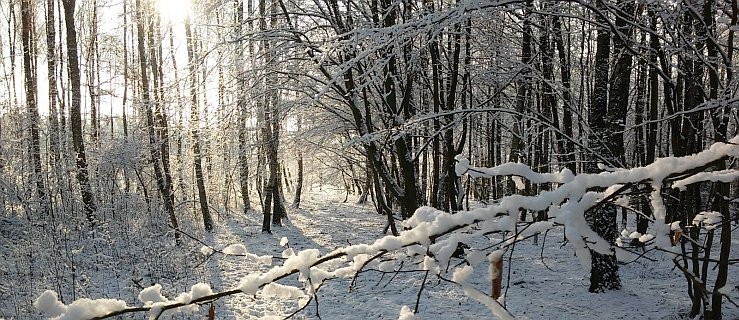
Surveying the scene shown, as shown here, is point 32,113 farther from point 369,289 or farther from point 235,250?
point 235,250

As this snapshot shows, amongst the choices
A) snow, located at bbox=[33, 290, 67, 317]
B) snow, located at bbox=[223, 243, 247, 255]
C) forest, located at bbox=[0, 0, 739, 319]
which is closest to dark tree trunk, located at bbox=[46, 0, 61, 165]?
forest, located at bbox=[0, 0, 739, 319]

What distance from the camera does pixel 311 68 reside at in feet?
29.9

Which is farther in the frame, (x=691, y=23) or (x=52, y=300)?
(x=691, y=23)

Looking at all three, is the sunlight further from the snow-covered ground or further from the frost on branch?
the frost on branch

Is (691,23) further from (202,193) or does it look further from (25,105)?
(25,105)

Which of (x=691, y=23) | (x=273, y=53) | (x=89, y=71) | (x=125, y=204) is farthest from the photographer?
(x=89, y=71)

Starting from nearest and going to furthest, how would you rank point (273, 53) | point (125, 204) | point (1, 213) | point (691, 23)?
point (691, 23) → point (273, 53) → point (1, 213) → point (125, 204)

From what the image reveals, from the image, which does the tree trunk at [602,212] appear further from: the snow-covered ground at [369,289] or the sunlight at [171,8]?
the sunlight at [171,8]

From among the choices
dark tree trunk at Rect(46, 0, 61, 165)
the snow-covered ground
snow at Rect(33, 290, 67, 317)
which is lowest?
the snow-covered ground

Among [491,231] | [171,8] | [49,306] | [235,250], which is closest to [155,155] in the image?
[171,8]

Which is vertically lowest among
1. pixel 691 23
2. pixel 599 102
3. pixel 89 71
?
pixel 599 102

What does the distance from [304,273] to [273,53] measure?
8.08 m

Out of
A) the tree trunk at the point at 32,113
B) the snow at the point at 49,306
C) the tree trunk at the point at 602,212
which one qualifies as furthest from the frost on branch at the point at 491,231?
the tree trunk at the point at 32,113

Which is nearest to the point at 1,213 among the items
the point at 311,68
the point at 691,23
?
the point at 311,68
